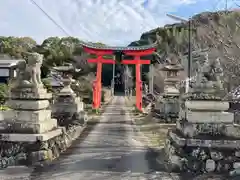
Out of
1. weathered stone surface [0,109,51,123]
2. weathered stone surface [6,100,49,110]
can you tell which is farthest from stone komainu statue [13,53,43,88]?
weathered stone surface [0,109,51,123]

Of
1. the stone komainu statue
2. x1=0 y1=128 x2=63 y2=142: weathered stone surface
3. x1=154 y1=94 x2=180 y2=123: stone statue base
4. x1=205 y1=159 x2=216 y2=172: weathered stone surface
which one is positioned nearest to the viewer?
x1=205 y1=159 x2=216 y2=172: weathered stone surface

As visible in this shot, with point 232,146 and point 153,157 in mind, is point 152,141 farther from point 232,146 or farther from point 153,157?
point 232,146

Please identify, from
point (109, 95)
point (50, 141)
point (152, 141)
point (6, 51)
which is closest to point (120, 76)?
point (109, 95)

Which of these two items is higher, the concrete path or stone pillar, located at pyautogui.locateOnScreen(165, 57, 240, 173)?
stone pillar, located at pyautogui.locateOnScreen(165, 57, 240, 173)

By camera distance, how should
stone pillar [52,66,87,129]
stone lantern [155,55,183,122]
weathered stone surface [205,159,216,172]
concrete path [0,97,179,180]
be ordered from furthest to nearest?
stone lantern [155,55,183,122]
stone pillar [52,66,87,129]
weathered stone surface [205,159,216,172]
concrete path [0,97,179,180]

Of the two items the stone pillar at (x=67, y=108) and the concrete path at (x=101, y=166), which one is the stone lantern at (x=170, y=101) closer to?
the stone pillar at (x=67, y=108)

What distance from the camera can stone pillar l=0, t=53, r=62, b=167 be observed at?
8.46 metres

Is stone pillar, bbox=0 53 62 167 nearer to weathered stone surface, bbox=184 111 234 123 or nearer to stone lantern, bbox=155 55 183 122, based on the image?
weathered stone surface, bbox=184 111 234 123

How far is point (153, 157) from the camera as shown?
33.1 feet

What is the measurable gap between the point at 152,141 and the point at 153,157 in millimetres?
3789

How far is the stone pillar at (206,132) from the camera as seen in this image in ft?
26.5

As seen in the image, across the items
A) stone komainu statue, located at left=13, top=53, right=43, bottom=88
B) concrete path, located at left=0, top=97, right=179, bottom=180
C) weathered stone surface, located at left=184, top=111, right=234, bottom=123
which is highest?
stone komainu statue, located at left=13, top=53, right=43, bottom=88

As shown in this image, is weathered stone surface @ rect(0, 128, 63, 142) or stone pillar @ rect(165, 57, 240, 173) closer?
stone pillar @ rect(165, 57, 240, 173)

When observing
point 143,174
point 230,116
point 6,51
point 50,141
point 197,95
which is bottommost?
point 143,174
